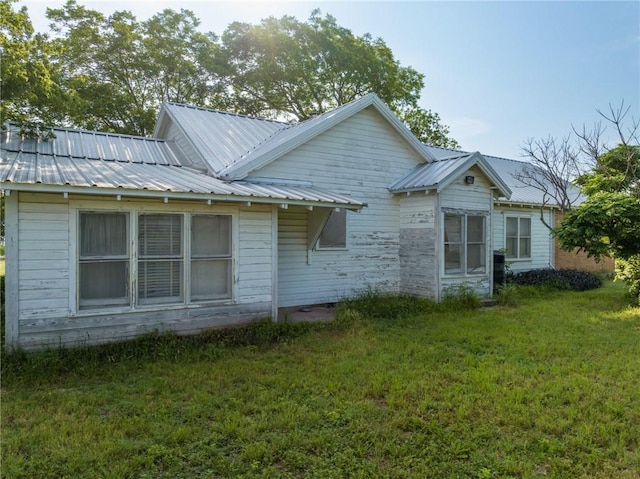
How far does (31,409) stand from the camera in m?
4.19

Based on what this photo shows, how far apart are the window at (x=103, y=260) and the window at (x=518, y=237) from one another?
13226mm

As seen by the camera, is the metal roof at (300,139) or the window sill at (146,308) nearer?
the window sill at (146,308)

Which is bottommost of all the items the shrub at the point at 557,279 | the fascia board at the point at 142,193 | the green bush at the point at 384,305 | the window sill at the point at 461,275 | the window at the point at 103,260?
the green bush at the point at 384,305

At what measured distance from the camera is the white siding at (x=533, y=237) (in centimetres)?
1485

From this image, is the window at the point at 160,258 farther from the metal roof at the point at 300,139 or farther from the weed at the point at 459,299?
the weed at the point at 459,299

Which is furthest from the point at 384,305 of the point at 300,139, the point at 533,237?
the point at 533,237

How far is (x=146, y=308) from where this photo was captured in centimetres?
655

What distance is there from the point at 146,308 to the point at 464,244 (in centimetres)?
769

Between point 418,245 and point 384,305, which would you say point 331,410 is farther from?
point 418,245

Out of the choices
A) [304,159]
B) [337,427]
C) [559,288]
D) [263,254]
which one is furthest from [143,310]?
[559,288]

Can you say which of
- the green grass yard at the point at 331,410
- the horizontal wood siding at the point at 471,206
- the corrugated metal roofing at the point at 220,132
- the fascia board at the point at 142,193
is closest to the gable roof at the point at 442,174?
the horizontal wood siding at the point at 471,206

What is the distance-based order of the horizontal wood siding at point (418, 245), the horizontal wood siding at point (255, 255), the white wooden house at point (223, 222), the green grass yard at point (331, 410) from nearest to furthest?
the green grass yard at point (331, 410) < the white wooden house at point (223, 222) < the horizontal wood siding at point (255, 255) < the horizontal wood siding at point (418, 245)

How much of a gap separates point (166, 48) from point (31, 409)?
891 inches

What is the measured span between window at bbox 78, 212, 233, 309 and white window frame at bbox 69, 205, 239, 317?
2 centimetres
